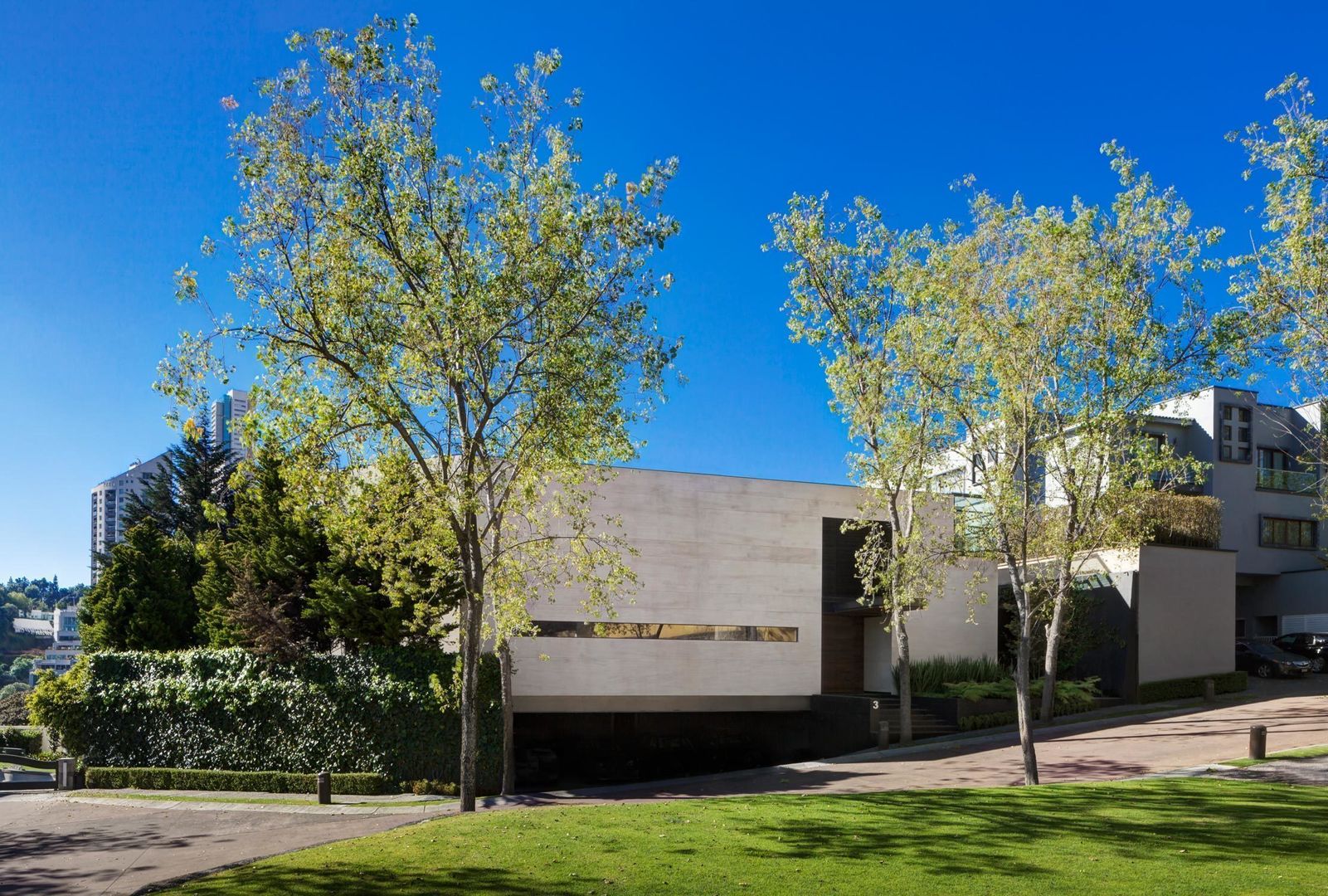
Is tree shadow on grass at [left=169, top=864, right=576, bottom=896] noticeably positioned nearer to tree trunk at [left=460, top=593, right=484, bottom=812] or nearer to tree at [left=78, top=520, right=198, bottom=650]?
tree trunk at [left=460, top=593, right=484, bottom=812]

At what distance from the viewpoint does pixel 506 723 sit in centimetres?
2208

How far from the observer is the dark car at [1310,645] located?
34.0m

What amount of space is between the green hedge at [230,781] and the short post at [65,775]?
1.49 ft

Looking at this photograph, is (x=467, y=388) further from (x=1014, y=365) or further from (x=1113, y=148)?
(x=1113, y=148)

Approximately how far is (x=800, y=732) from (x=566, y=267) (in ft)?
57.9

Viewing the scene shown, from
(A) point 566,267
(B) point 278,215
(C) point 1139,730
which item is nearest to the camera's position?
(B) point 278,215

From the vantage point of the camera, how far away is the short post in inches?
902

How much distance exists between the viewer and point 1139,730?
23.0m

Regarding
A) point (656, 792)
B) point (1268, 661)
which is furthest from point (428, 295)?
point (1268, 661)

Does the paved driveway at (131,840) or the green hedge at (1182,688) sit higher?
the green hedge at (1182,688)

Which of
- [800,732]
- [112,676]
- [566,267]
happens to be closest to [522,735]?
[800,732]

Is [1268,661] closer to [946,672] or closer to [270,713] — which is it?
[946,672]

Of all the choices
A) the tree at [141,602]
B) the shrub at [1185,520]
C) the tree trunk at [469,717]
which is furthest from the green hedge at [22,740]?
the shrub at [1185,520]

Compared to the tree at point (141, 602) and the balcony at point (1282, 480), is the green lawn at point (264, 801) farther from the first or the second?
the balcony at point (1282, 480)
